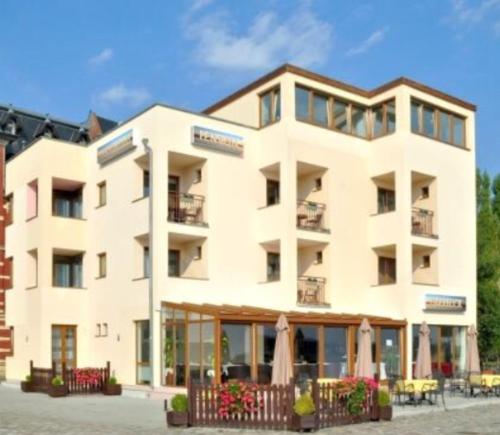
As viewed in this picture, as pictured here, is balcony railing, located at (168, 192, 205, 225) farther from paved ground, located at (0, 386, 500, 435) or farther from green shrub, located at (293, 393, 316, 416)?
green shrub, located at (293, 393, 316, 416)

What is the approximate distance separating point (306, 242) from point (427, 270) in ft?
18.1

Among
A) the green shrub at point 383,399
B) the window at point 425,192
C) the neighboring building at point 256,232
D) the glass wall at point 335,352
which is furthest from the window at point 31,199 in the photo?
the green shrub at point 383,399

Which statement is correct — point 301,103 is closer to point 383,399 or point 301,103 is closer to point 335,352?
point 335,352

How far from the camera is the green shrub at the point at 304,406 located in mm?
15773

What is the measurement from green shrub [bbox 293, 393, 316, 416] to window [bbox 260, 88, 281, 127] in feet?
50.3

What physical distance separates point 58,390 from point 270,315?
273 inches

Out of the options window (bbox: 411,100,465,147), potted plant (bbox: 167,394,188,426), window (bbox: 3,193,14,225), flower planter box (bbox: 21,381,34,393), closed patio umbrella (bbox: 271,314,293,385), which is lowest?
flower planter box (bbox: 21,381,34,393)

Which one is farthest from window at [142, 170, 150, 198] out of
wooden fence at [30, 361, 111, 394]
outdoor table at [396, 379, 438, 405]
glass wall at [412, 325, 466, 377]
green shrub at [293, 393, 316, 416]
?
green shrub at [293, 393, 316, 416]

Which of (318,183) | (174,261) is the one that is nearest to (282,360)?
(174,261)

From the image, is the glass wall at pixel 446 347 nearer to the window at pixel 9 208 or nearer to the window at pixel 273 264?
the window at pixel 273 264

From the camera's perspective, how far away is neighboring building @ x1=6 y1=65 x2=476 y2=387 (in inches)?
1081

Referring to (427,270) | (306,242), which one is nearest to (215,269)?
(306,242)

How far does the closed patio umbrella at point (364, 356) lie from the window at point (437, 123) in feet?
35.0

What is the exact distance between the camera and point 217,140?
2886 cm
